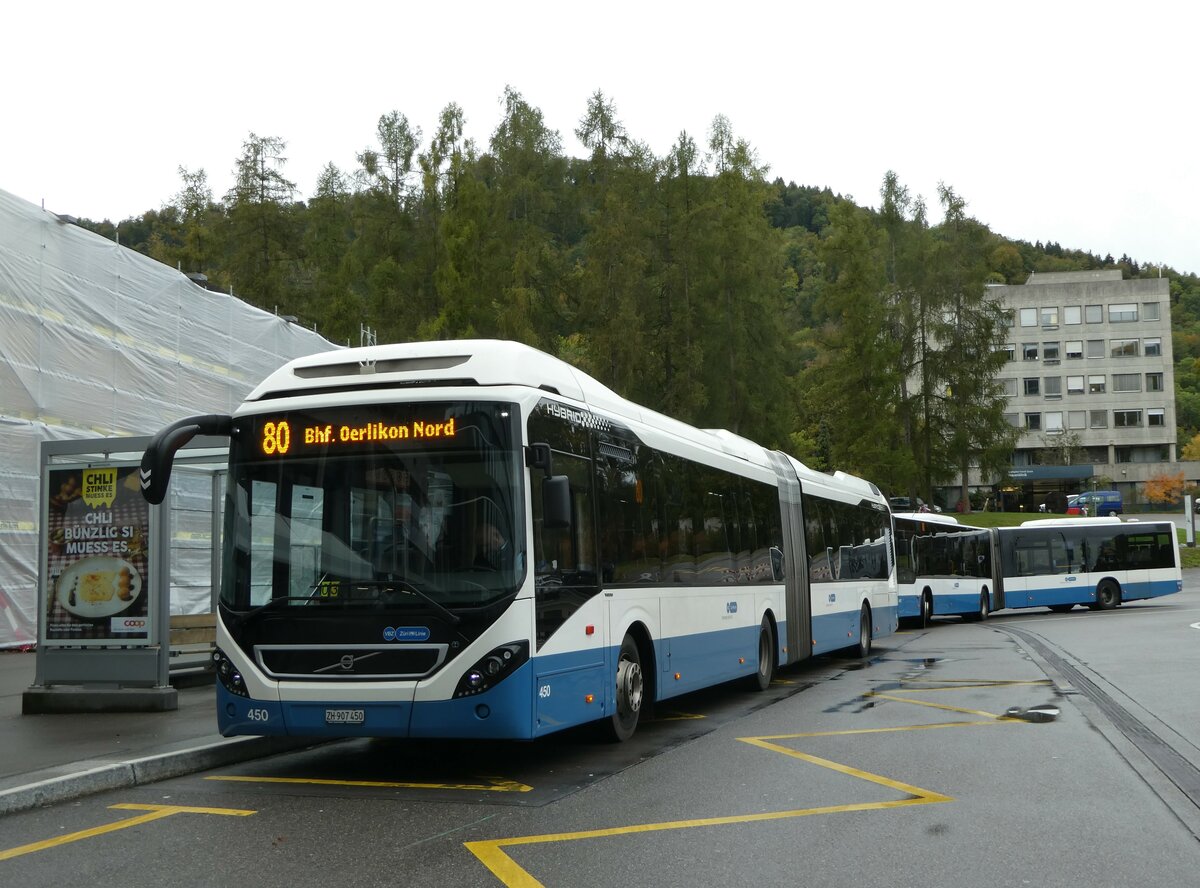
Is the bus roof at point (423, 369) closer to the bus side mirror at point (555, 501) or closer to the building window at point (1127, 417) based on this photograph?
the bus side mirror at point (555, 501)

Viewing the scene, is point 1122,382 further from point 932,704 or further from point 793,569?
point 932,704

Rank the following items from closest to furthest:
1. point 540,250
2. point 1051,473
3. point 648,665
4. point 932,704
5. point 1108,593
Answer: point 648,665 → point 932,704 → point 1108,593 → point 540,250 → point 1051,473

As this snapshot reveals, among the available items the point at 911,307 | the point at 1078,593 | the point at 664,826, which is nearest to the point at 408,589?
the point at 664,826

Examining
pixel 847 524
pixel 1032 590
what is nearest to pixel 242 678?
pixel 847 524

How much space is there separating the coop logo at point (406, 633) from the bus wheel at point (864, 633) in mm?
14014

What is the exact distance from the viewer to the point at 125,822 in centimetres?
747

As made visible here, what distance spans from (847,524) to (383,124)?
3200 cm

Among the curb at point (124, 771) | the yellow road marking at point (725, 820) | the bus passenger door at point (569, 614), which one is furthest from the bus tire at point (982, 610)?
the curb at point (124, 771)

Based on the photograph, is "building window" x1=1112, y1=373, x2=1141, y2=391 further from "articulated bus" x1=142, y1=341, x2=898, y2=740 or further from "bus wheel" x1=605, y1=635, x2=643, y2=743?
"articulated bus" x1=142, y1=341, x2=898, y2=740

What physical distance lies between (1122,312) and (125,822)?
105 metres

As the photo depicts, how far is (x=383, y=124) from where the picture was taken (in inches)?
1861

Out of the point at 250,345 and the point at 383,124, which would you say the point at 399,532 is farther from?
the point at 383,124

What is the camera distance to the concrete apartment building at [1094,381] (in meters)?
101

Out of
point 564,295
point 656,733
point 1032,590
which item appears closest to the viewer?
point 656,733
